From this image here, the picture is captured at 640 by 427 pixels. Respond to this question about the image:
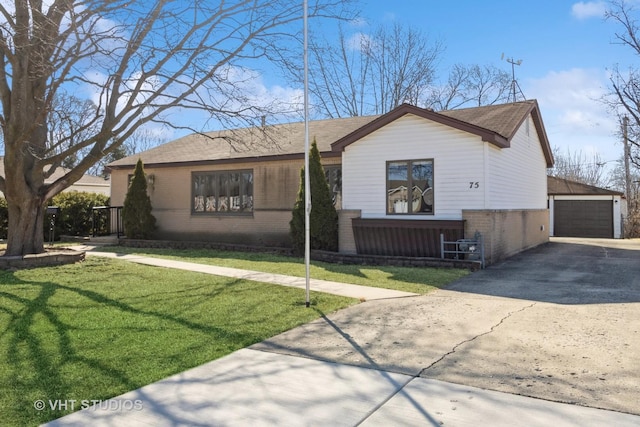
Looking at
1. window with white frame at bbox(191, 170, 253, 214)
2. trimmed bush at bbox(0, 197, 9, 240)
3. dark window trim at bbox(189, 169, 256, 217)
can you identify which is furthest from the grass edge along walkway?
trimmed bush at bbox(0, 197, 9, 240)

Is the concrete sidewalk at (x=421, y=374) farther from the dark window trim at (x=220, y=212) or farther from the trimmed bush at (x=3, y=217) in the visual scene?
the trimmed bush at (x=3, y=217)

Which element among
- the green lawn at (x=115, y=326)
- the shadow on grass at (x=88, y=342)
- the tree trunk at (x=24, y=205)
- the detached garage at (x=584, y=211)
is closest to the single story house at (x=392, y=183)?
the tree trunk at (x=24, y=205)

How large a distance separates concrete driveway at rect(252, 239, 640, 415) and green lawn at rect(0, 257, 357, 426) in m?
0.79

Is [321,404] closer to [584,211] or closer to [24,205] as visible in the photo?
[24,205]

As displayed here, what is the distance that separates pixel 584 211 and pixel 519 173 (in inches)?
→ 438

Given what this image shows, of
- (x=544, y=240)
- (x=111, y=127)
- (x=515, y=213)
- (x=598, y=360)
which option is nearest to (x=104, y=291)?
(x=111, y=127)

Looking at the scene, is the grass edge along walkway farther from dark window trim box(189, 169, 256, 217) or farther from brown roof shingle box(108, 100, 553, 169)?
dark window trim box(189, 169, 256, 217)

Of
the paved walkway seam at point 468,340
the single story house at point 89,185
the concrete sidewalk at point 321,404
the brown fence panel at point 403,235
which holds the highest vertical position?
the single story house at point 89,185

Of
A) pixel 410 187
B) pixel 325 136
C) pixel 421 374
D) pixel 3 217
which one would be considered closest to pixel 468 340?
pixel 421 374

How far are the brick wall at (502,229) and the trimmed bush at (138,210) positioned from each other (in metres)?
11.6

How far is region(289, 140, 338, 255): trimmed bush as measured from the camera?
13969 millimetres

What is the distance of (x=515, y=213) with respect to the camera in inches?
569

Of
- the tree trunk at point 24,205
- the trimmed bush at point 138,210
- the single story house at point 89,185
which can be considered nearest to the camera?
the tree trunk at point 24,205

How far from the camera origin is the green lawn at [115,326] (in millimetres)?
4234
